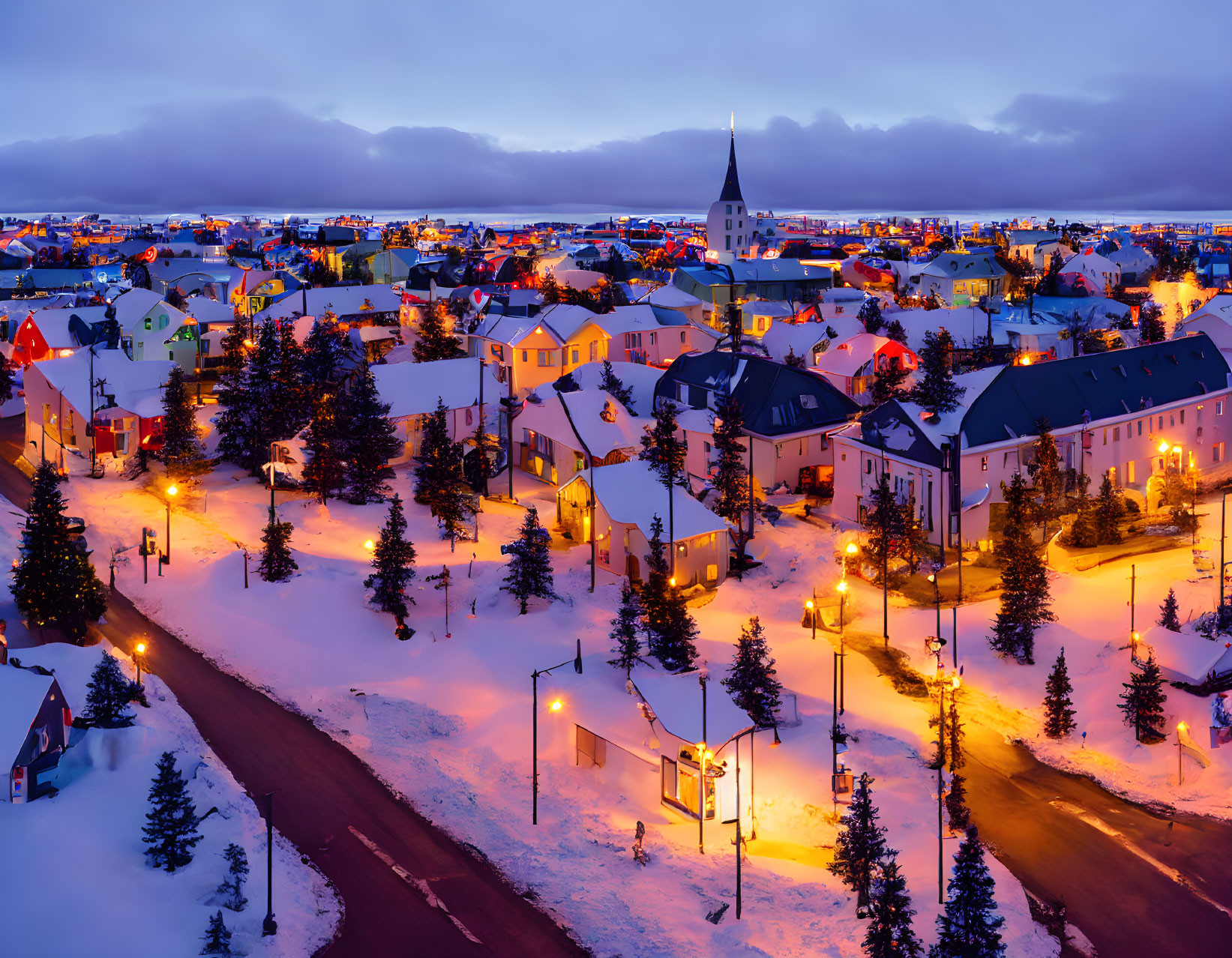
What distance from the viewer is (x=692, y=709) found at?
98.7 ft

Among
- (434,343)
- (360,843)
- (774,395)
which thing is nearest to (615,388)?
(774,395)

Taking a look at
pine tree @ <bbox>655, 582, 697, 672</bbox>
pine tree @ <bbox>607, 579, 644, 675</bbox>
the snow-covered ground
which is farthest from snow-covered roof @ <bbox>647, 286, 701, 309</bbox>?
pine tree @ <bbox>607, 579, 644, 675</bbox>

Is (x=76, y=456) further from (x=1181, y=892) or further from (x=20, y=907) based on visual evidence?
(x=1181, y=892)

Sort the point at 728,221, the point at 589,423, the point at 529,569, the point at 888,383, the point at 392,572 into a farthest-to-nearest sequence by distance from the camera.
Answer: the point at 728,221 → the point at 888,383 → the point at 589,423 → the point at 529,569 → the point at 392,572

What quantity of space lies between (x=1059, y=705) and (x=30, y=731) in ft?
92.6

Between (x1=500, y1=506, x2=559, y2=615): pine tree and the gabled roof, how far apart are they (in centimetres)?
1649

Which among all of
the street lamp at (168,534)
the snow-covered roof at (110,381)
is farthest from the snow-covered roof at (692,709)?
the snow-covered roof at (110,381)

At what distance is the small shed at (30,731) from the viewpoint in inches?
1005

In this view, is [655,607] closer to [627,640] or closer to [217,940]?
[627,640]

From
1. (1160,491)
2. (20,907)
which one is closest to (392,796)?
(20,907)

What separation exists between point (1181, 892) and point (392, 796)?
1972 centimetres

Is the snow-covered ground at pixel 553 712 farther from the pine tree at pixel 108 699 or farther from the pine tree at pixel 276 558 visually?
the pine tree at pixel 108 699

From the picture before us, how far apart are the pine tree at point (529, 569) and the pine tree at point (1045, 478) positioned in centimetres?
2111

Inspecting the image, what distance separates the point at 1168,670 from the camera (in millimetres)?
33781
